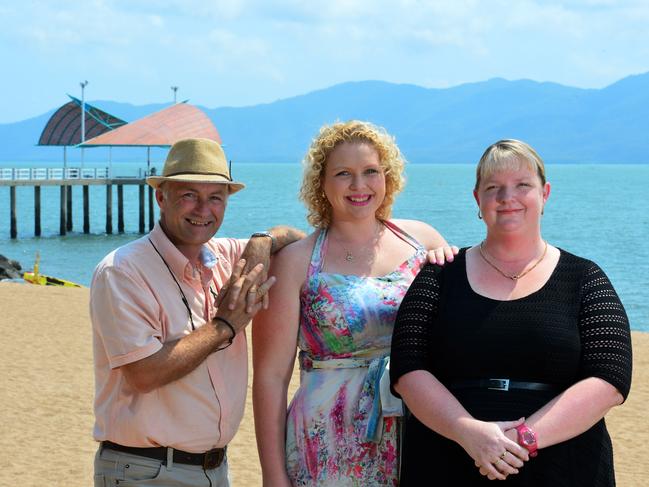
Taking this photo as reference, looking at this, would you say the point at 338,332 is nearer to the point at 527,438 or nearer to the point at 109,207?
the point at 527,438

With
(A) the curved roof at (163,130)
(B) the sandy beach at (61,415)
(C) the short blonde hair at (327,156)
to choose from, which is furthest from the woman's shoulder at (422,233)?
(A) the curved roof at (163,130)

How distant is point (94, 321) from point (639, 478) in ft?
20.1

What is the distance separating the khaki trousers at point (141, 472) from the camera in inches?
127

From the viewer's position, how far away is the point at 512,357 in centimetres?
296

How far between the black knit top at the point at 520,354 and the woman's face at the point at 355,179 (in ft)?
1.55

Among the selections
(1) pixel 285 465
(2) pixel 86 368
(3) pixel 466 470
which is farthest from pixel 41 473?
(3) pixel 466 470

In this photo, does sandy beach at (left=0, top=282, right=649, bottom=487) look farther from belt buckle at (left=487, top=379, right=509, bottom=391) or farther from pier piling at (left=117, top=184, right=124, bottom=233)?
pier piling at (left=117, top=184, right=124, bottom=233)

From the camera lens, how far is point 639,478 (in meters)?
8.04

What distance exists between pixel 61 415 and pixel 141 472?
6.76m

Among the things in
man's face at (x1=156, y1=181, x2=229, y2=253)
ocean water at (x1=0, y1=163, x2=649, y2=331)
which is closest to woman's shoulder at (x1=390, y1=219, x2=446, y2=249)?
man's face at (x1=156, y1=181, x2=229, y2=253)

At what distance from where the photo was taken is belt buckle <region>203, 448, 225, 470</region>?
3311mm

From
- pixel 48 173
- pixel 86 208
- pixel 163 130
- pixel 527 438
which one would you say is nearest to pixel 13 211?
pixel 48 173

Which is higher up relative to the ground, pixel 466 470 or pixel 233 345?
pixel 233 345

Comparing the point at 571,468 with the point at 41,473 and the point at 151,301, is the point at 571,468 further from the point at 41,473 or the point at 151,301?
the point at 41,473
